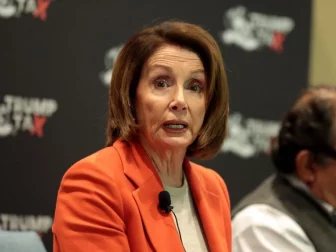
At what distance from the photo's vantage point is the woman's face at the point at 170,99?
177 centimetres

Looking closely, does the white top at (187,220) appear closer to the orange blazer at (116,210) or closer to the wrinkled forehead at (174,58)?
the orange blazer at (116,210)

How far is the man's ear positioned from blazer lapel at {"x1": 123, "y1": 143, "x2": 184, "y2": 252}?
460mm

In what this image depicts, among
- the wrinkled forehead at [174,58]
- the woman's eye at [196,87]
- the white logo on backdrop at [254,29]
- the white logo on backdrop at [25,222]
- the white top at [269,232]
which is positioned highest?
the wrinkled forehead at [174,58]

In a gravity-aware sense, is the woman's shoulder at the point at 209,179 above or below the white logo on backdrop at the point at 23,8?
below

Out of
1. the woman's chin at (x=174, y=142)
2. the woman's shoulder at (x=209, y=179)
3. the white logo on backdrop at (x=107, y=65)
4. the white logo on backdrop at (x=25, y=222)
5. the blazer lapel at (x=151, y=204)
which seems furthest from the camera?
the white logo on backdrop at (x=107, y=65)

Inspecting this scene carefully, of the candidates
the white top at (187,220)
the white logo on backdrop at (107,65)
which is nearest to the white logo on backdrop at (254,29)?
the white logo on backdrop at (107,65)

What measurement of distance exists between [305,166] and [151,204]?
526 millimetres

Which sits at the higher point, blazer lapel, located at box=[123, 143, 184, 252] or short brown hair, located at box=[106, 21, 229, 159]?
short brown hair, located at box=[106, 21, 229, 159]

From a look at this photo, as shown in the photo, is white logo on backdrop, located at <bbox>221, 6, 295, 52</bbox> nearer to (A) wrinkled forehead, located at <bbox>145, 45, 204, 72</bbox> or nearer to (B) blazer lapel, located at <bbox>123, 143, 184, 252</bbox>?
(A) wrinkled forehead, located at <bbox>145, 45, 204, 72</bbox>

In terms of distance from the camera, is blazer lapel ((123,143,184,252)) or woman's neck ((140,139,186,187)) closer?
blazer lapel ((123,143,184,252))

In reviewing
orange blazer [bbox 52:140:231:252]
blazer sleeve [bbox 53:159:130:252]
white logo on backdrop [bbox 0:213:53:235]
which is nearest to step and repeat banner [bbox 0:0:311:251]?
white logo on backdrop [bbox 0:213:53:235]

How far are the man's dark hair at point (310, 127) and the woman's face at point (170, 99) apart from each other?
0.30m

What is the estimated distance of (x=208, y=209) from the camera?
6.29ft

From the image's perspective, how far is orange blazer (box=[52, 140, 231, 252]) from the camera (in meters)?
1.56
